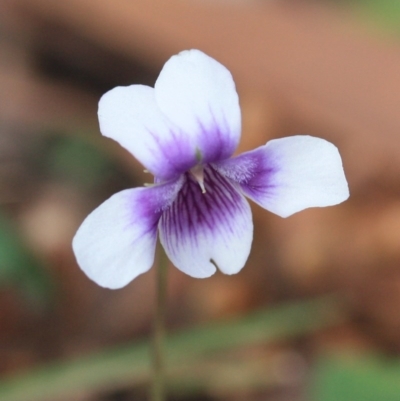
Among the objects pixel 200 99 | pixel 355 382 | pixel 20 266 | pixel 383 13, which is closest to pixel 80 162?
pixel 20 266

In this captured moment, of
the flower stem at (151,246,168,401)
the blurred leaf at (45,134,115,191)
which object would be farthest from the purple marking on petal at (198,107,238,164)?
the blurred leaf at (45,134,115,191)

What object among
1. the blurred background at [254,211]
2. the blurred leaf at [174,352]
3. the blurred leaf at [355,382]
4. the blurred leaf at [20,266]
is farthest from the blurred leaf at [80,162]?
the blurred leaf at [355,382]

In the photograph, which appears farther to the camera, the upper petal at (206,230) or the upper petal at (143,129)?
the upper petal at (206,230)

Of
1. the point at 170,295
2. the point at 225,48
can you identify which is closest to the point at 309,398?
the point at 170,295

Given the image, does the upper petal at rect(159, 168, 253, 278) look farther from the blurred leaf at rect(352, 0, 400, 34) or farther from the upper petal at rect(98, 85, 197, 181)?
the blurred leaf at rect(352, 0, 400, 34)

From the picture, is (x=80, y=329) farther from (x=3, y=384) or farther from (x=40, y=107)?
(x=40, y=107)

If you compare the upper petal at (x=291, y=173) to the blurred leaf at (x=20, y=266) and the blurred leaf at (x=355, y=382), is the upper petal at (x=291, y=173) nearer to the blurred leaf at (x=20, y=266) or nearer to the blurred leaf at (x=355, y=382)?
the blurred leaf at (x=355, y=382)
